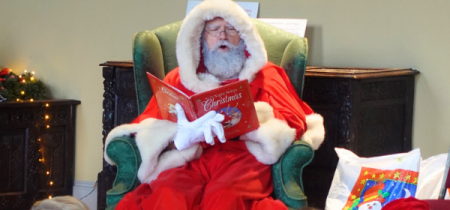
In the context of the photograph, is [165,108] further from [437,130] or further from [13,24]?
[13,24]

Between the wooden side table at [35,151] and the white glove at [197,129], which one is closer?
the white glove at [197,129]

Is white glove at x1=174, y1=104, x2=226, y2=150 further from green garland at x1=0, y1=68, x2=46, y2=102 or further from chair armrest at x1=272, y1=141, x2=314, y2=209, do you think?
green garland at x1=0, y1=68, x2=46, y2=102

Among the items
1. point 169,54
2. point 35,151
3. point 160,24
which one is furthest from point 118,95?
point 35,151

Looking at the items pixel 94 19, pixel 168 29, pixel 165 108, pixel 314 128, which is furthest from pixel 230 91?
pixel 94 19

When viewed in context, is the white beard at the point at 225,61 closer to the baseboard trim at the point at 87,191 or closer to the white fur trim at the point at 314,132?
the white fur trim at the point at 314,132

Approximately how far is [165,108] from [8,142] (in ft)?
5.50

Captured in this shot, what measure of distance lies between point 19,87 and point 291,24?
1.77 m

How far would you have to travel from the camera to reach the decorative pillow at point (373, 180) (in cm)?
236

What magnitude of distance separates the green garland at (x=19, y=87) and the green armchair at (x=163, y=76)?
121cm

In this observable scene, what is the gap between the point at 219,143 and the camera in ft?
8.12

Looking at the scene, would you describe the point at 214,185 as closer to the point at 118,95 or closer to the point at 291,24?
the point at 118,95

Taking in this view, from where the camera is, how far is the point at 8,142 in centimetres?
366

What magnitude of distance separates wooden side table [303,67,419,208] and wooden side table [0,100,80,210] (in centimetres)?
168

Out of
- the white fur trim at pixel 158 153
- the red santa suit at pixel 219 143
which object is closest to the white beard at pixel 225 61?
the red santa suit at pixel 219 143
